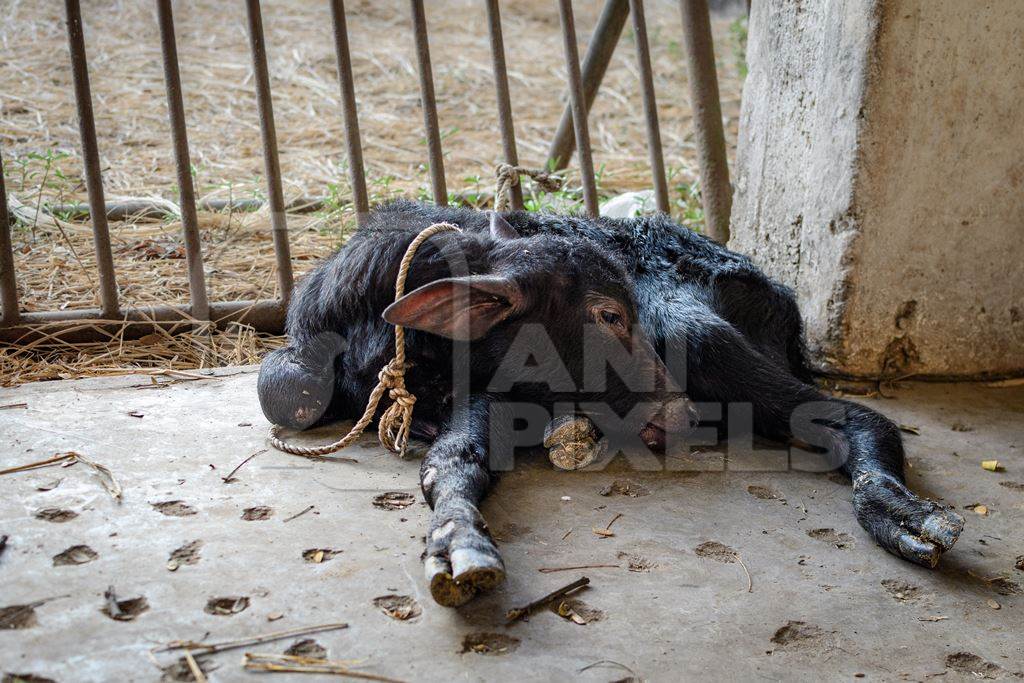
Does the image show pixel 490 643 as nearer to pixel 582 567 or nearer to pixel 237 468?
pixel 582 567

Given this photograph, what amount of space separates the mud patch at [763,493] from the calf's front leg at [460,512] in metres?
0.89

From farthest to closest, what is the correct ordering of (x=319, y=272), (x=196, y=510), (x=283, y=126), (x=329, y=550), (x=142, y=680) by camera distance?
(x=283, y=126), (x=319, y=272), (x=196, y=510), (x=329, y=550), (x=142, y=680)

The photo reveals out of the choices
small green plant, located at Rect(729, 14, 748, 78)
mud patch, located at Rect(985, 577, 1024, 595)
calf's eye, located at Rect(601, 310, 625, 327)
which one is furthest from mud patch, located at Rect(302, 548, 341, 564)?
small green plant, located at Rect(729, 14, 748, 78)

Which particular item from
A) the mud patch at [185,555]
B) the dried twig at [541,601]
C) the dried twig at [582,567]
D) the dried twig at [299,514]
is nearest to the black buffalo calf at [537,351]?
the dried twig at [299,514]

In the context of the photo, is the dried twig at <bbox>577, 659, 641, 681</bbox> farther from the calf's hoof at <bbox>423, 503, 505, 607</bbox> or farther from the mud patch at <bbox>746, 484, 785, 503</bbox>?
the mud patch at <bbox>746, 484, 785, 503</bbox>

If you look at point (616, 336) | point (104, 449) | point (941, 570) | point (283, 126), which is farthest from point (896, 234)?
point (283, 126)

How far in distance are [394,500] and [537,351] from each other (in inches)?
31.6

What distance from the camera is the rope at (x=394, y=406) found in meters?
3.20

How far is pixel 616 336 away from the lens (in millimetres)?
3393

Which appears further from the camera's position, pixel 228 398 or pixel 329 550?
pixel 228 398

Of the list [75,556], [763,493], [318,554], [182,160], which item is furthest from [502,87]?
[75,556]

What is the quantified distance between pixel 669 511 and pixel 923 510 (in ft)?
2.45

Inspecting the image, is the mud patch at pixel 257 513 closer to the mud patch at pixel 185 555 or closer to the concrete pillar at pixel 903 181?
the mud patch at pixel 185 555

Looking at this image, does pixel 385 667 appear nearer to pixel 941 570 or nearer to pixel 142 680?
pixel 142 680
